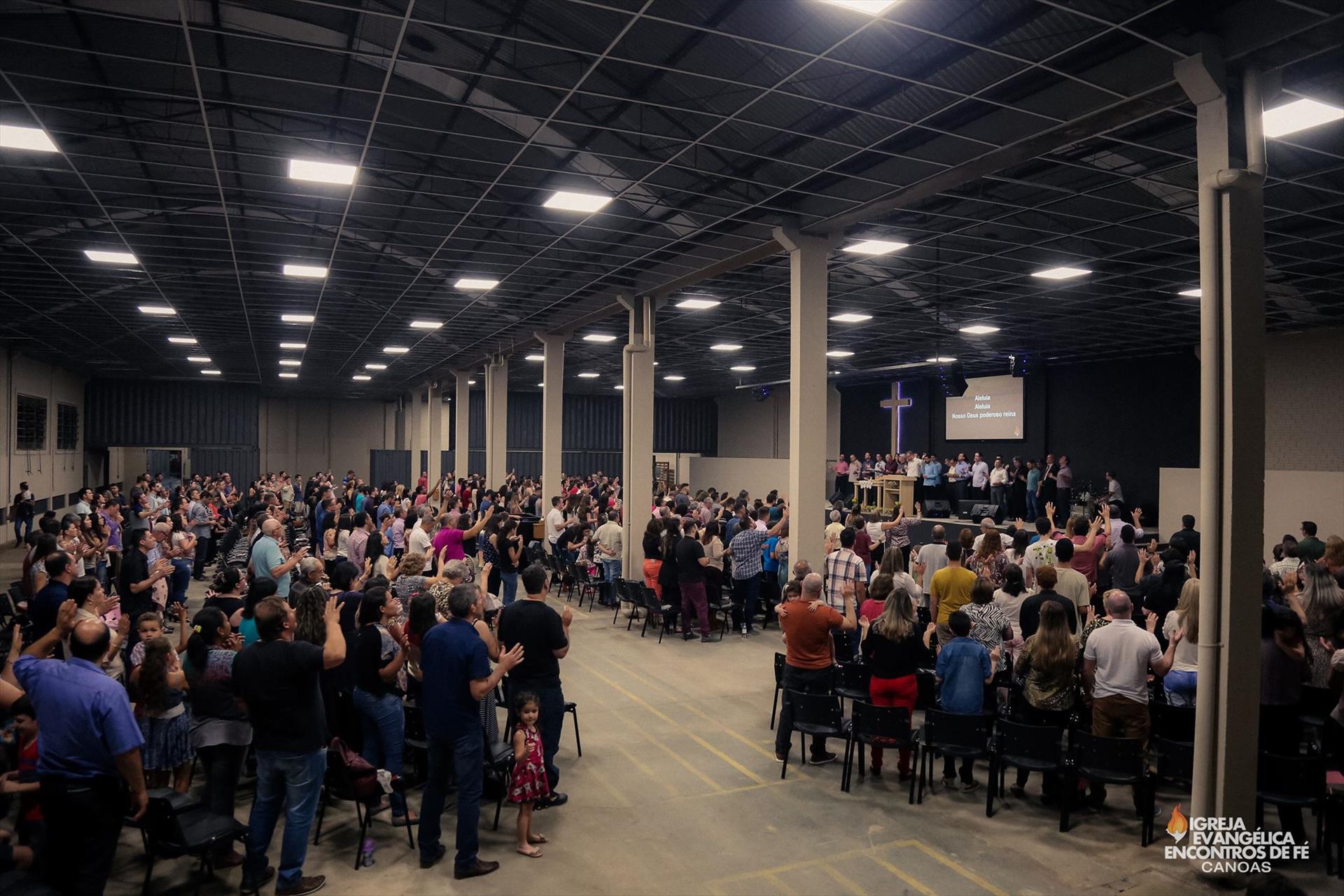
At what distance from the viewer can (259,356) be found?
923 inches

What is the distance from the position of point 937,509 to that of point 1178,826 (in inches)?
743

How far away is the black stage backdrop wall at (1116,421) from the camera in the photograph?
1989cm

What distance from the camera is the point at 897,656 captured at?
5.84 metres

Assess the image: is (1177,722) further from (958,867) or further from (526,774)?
(526,774)

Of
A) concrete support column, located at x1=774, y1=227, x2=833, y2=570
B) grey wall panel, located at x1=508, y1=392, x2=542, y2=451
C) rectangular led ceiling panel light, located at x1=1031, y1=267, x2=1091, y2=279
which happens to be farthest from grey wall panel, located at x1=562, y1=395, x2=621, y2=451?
concrete support column, located at x1=774, y1=227, x2=833, y2=570

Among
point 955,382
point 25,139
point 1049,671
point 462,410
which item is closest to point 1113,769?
point 1049,671

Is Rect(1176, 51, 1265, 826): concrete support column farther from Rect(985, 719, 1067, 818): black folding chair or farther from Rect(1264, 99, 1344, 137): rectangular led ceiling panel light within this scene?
Rect(1264, 99, 1344, 137): rectangular led ceiling panel light

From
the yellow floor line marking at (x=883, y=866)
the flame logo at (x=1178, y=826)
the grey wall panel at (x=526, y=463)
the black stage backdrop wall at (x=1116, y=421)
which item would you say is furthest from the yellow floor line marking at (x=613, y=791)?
the grey wall panel at (x=526, y=463)

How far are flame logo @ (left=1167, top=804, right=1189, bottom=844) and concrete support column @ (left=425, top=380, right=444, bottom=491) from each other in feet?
86.3

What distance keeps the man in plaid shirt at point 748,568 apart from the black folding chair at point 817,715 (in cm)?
448

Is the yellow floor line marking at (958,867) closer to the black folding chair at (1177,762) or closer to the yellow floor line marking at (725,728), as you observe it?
the yellow floor line marking at (725,728)

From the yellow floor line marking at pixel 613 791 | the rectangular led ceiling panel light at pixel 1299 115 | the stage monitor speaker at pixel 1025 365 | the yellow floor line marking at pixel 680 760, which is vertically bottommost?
the yellow floor line marking at pixel 680 760

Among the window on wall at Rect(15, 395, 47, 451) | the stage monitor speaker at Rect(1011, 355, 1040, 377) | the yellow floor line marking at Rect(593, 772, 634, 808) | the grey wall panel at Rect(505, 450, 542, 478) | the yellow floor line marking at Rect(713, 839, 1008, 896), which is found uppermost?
the stage monitor speaker at Rect(1011, 355, 1040, 377)

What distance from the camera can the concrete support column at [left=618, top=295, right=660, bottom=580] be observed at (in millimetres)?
13461
